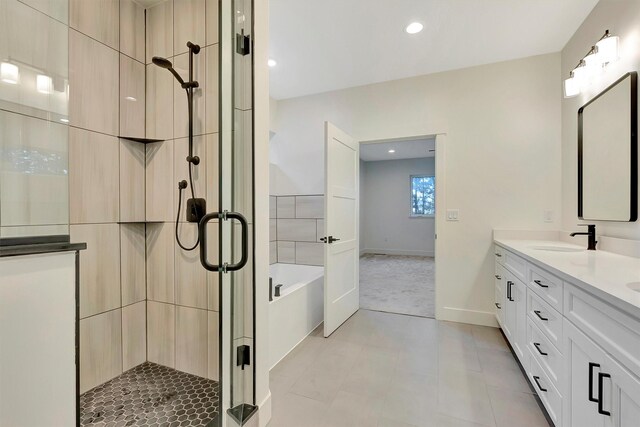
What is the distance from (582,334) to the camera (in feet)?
3.62

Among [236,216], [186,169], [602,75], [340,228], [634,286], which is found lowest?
[634,286]

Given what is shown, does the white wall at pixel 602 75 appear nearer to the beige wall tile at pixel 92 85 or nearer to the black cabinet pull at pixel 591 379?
the black cabinet pull at pixel 591 379

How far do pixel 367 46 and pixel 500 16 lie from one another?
1.04m

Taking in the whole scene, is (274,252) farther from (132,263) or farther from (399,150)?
(399,150)

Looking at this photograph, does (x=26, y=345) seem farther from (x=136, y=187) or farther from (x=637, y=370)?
(x=637, y=370)

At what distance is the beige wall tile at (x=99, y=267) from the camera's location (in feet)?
5.36

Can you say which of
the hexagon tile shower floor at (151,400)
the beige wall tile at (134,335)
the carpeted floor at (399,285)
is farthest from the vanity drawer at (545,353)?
the beige wall tile at (134,335)

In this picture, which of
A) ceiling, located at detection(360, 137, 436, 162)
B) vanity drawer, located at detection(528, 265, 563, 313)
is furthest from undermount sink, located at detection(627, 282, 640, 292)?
ceiling, located at detection(360, 137, 436, 162)

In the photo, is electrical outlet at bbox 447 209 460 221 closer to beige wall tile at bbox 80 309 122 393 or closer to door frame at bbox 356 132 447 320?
door frame at bbox 356 132 447 320

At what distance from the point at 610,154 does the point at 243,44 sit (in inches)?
98.3

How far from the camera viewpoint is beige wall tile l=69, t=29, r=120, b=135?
1.58 meters

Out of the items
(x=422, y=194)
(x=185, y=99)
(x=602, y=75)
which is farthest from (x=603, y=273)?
(x=422, y=194)

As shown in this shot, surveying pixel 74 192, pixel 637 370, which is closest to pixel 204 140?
pixel 74 192

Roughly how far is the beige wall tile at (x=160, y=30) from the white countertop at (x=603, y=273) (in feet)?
8.26
